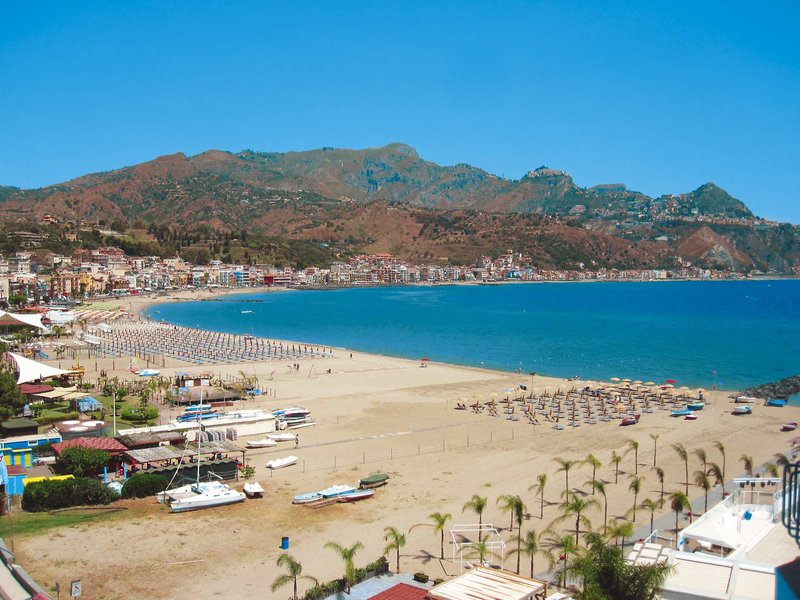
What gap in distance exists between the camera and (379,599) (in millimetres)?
10570

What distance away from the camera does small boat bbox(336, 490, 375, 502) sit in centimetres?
1753

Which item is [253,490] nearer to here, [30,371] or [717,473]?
[717,473]

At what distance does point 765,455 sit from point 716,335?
50.9 meters

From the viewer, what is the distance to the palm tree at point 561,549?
1216 centimetres

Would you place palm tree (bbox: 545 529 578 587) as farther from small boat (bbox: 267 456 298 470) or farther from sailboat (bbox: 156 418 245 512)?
small boat (bbox: 267 456 298 470)

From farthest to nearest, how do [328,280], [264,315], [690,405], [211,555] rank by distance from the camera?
1. [328,280]
2. [264,315]
3. [690,405]
4. [211,555]

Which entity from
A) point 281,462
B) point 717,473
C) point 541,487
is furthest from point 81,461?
point 717,473

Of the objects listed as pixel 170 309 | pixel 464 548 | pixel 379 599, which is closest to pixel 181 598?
pixel 379 599

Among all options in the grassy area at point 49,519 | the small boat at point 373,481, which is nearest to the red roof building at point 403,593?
the small boat at point 373,481

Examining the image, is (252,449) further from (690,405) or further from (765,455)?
(690,405)

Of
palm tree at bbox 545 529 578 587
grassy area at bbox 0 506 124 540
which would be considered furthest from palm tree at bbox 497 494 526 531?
grassy area at bbox 0 506 124 540

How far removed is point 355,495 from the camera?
58.1 feet

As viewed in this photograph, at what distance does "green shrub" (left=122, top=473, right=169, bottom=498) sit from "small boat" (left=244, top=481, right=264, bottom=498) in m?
2.18

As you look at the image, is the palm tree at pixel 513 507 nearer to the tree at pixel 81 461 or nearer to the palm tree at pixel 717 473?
the palm tree at pixel 717 473
